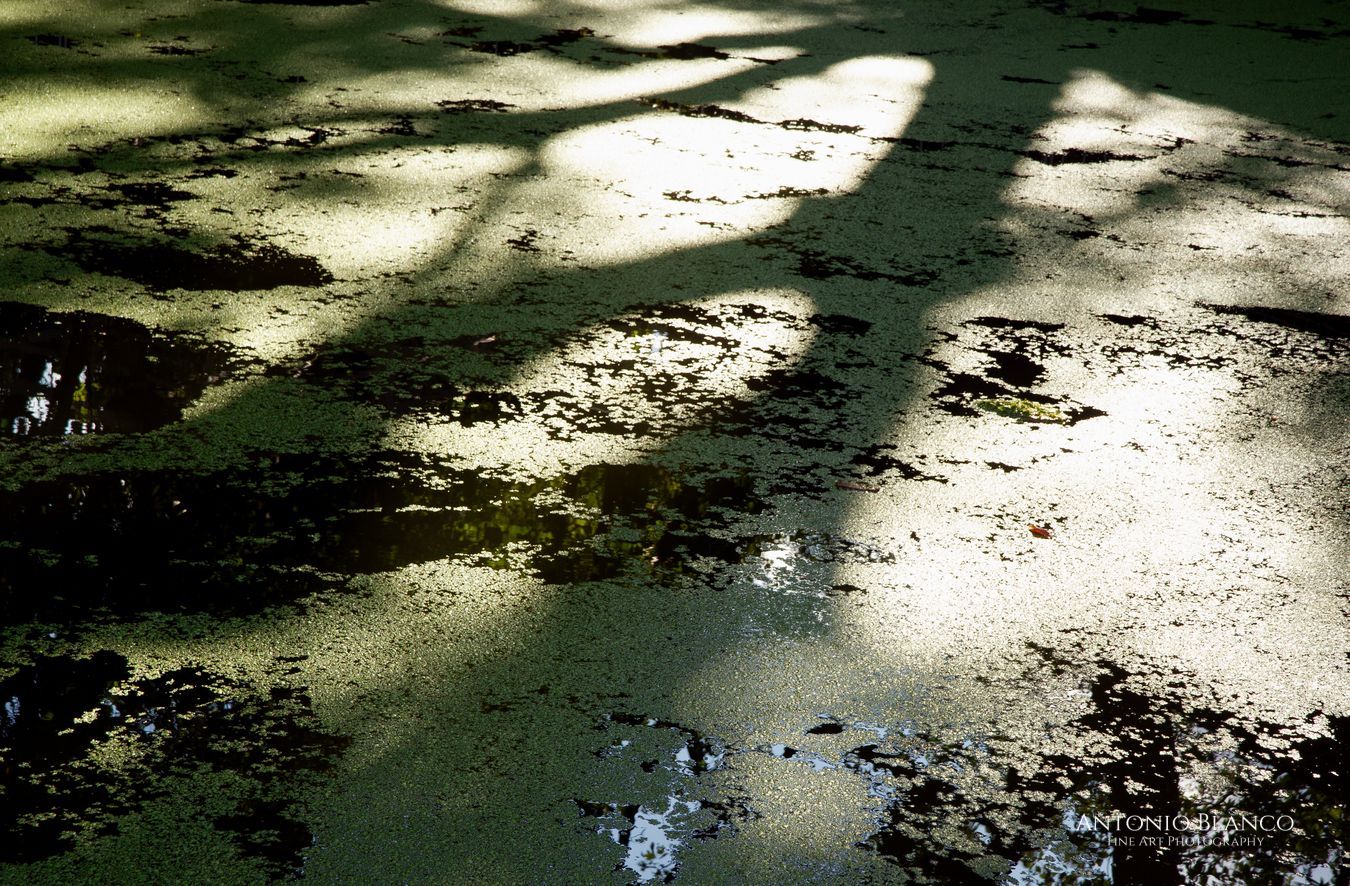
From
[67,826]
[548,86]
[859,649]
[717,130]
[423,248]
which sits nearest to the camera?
[67,826]

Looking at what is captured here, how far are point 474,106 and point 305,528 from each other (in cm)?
206

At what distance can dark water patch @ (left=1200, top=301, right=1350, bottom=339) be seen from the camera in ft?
7.61

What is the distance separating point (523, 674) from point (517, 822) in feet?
0.69

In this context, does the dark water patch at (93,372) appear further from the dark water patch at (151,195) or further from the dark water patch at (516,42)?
the dark water patch at (516,42)

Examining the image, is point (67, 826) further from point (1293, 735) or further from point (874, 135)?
point (874, 135)

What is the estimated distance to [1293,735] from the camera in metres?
1.27

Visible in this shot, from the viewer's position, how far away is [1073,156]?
10.8 feet

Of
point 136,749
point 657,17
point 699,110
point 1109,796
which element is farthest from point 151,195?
point 657,17

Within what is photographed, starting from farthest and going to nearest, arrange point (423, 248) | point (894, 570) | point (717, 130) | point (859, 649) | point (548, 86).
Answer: point (548, 86)
point (717, 130)
point (423, 248)
point (894, 570)
point (859, 649)

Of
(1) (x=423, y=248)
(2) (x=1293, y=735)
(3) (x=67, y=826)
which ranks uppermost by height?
(1) (x=423, y=248)

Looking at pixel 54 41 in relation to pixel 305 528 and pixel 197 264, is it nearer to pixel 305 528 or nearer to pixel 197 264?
pixel 197 264

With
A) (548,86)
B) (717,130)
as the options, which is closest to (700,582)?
(717,130)

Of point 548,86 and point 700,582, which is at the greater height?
point 548,86

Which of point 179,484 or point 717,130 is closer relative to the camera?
point 179,484
